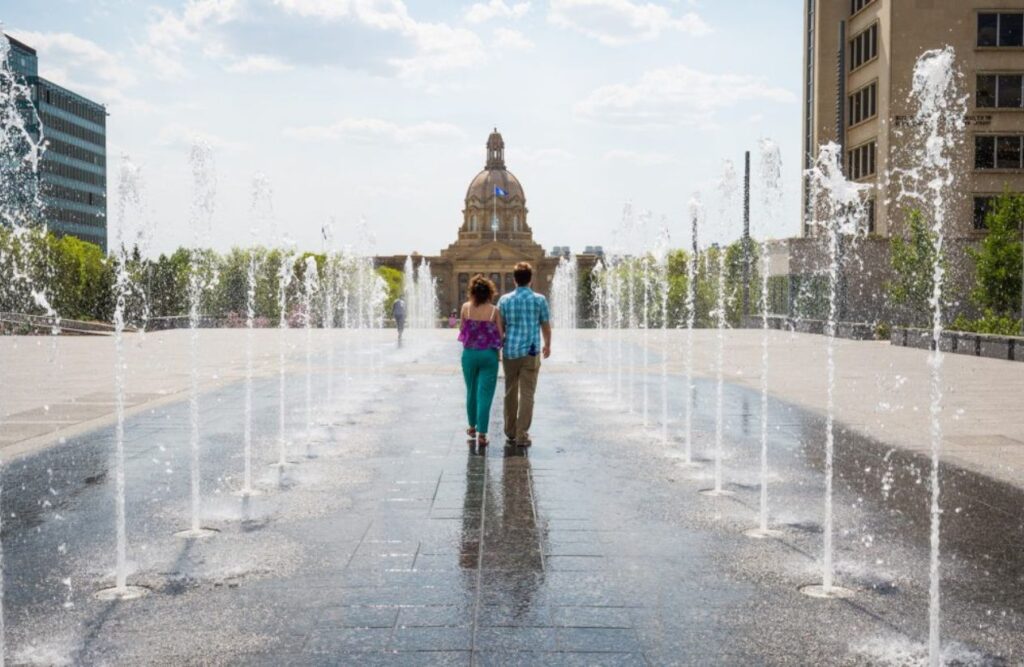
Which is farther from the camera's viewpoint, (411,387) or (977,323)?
(977,323)

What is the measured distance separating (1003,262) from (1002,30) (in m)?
18.7

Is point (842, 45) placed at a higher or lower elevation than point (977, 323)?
higher

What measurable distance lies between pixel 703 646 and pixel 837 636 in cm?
64

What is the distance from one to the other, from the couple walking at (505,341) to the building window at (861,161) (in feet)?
135

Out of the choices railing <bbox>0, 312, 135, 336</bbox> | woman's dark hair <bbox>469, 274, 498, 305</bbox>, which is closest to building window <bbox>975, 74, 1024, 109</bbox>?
railing <bbox>0, 312, 135, 336</bbox>

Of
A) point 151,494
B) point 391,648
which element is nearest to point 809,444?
point 151,494

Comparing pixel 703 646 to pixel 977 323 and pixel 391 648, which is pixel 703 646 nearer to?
pixel 391 648

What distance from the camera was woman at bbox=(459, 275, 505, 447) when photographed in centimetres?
1059

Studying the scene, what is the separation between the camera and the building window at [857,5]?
49250 millimetres

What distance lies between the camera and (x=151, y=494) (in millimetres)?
8352

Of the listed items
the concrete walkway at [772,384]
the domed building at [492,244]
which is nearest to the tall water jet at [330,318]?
the concrete walkway at [772,384]

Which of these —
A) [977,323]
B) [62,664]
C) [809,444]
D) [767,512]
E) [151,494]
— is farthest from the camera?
[977,323]

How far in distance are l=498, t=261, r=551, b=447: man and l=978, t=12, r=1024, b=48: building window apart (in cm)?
4143

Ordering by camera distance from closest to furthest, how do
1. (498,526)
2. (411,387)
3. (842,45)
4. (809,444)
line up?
(498,526) → (809,444) → (411,387) → (842,45)
